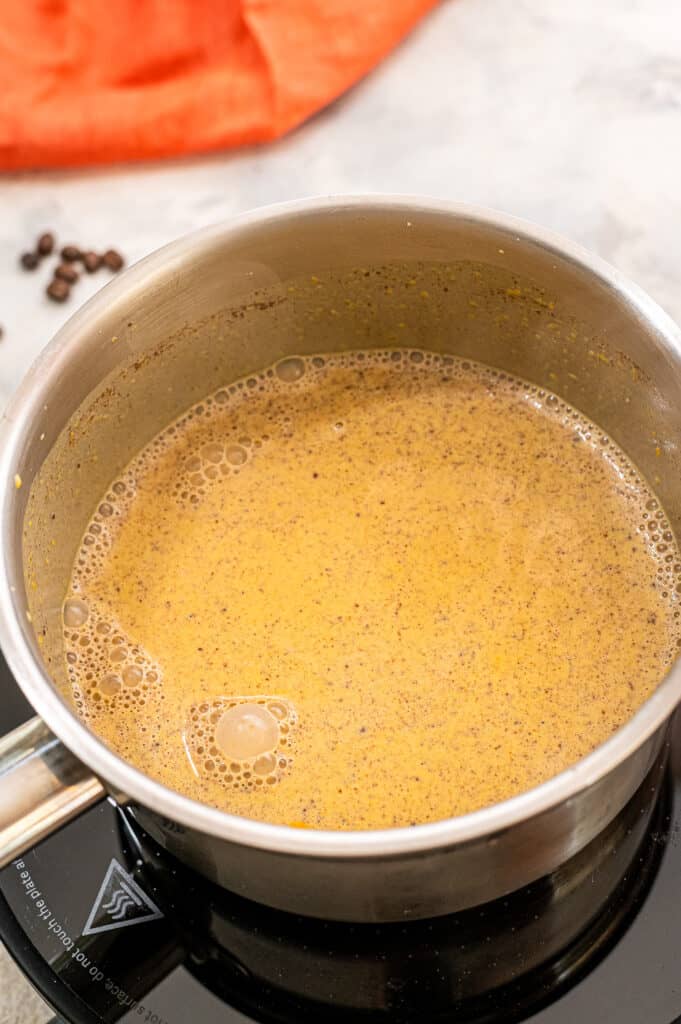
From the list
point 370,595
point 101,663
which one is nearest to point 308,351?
point 370,595

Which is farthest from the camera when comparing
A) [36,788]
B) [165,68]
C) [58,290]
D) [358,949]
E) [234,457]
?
[165,68]

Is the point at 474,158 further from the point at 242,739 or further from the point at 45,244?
the point at 242,739

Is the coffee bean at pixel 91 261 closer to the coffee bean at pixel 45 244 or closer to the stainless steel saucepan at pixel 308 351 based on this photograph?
the coffee bean at pixel 45 244

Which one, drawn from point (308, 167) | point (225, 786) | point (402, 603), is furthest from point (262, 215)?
point (308, 167)

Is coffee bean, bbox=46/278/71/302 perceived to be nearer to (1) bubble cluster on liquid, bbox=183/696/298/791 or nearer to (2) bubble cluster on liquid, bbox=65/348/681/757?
(2) bubble cluster on liquid, bbox=65/348/681/757

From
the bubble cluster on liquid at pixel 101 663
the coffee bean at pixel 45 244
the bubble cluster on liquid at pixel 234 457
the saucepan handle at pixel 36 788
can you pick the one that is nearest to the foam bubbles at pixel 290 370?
the bubble cluster on liquid at pixel 234 457

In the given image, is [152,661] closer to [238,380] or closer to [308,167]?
[238,380]
